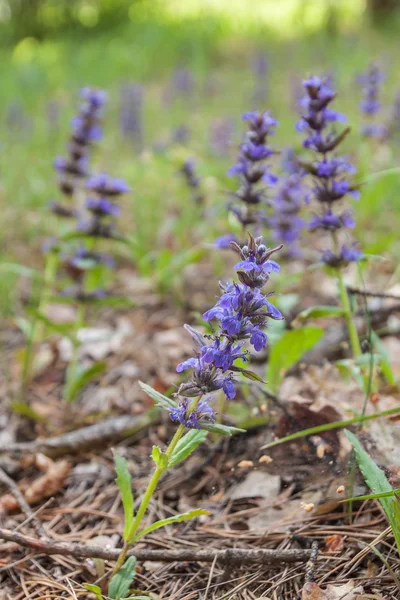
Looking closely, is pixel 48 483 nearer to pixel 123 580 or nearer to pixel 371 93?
pixel 123 580


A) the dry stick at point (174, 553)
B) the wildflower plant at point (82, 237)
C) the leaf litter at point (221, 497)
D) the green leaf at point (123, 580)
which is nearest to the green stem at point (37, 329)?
the wildflower plant at point (82, 237)

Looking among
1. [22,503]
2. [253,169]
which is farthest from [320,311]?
[22,503]

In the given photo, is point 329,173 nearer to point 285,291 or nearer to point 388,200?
point 285,291

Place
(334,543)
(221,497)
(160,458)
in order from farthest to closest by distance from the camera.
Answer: (221,497) → (334,543) → (160,458)

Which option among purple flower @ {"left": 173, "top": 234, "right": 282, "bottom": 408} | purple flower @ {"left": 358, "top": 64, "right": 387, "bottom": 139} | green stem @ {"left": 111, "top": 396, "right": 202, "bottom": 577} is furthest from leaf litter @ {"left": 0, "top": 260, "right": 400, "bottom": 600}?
purple flower @ {"left": 358, "top": 64, "right": 387, "bottom": 139}

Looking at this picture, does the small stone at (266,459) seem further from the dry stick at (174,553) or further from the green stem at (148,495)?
the green stem at (148,495)

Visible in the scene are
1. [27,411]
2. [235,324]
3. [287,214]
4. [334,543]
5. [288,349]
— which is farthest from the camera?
[287,214]
